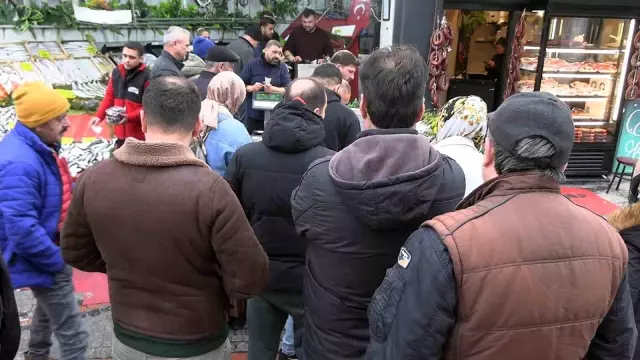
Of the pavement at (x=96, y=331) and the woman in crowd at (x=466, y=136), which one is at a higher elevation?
the woman in crowd at (x=466, y=136)

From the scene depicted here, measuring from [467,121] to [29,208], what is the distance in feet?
7.66

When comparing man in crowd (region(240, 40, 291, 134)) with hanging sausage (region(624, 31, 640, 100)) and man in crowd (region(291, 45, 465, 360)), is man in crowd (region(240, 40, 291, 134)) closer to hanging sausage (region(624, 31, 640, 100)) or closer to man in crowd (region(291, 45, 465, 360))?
man in crowd (region(291, 45, 465, 360))

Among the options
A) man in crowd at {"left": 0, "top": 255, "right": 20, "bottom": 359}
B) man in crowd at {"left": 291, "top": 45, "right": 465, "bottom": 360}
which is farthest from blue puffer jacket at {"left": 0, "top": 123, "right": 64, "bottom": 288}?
man in crowd at {"left": 291, "top": 45, "right": 465, "bottom": 360}

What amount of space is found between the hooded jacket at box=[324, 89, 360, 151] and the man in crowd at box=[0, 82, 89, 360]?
1880 mm

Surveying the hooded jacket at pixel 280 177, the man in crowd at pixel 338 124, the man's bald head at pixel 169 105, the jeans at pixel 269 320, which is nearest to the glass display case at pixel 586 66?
the man in crowd at pixel 338 124

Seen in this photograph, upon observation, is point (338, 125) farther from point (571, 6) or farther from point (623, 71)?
point (623, 71)

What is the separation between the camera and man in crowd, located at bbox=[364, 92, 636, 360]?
4.36ft

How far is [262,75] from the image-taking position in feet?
19.7

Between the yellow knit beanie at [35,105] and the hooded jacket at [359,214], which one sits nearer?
the hooded jacket at [359,214]

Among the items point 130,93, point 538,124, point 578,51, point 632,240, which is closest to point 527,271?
point 538,124

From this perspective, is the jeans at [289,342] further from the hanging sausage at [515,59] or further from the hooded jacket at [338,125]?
the hanging sausage at [515,59]

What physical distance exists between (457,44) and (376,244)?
8.42 metres

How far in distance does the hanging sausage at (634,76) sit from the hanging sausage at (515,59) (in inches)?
58.7

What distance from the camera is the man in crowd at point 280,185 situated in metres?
2.53
